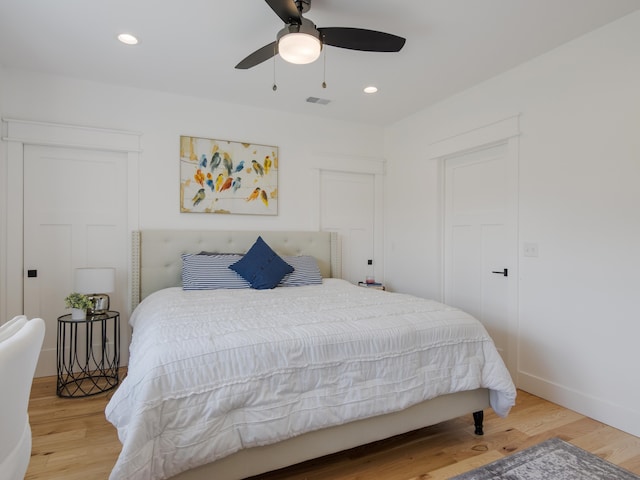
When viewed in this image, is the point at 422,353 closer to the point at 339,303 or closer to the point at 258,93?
the point at 339,303

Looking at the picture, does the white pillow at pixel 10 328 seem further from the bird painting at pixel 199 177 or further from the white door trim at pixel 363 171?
the white door trim at pixel 363 171

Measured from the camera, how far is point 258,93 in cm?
373

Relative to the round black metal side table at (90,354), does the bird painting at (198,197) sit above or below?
above

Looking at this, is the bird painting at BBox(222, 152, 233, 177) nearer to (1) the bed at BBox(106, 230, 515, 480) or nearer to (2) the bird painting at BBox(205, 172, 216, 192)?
(2) the bird painting at BBox(205, 172, 216, 192)

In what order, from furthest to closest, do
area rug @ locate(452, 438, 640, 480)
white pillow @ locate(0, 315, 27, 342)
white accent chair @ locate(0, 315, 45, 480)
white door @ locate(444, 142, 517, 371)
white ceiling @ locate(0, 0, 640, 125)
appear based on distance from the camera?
white door @ locate(444, 142, 517, 371) → white ceiling @ locate(0, 0, 640, 125) → area rug @ locate(452, 438, 640, 480) → white pillow @ locate(0, 315, 27, 342) → white accent chair @ locate(0, 315, 45, 480)

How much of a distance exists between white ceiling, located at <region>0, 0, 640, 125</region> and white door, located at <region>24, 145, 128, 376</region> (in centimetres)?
79

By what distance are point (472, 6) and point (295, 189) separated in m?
2.48

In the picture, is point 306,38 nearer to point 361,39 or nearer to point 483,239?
point 361,39

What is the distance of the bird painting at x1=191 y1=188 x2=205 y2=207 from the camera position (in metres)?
3.82

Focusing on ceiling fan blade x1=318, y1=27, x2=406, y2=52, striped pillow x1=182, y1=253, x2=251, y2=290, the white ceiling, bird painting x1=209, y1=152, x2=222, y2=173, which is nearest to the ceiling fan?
ceiling fan blade x1=318, y1=27, x2=406, y2=52

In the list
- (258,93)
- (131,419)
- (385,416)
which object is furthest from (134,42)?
(385,416)

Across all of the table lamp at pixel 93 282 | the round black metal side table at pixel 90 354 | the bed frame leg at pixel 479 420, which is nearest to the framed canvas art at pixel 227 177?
the table lamp at pixel 93 282

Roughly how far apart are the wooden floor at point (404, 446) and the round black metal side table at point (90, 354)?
0.41m

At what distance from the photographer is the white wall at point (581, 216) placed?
244cm
